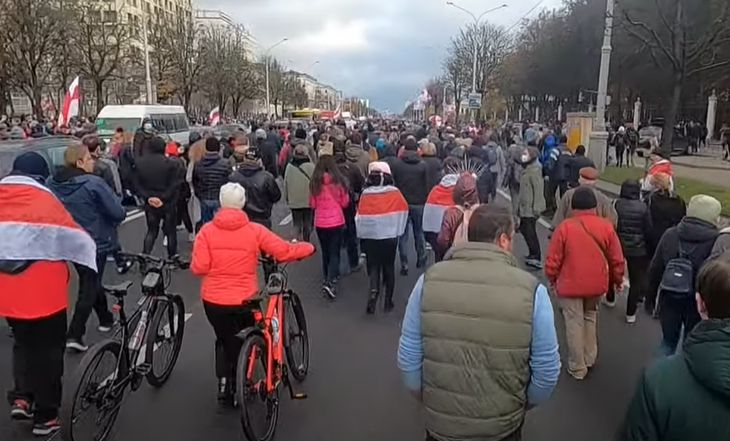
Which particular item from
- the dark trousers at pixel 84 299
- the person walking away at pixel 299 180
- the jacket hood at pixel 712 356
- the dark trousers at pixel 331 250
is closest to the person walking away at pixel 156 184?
the person walking away at pixel 299 180

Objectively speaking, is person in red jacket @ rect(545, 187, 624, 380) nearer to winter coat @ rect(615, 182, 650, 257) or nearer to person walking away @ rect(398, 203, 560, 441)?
winter coat @ rect(615, 182, 650, 257)

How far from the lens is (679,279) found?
16.9ft

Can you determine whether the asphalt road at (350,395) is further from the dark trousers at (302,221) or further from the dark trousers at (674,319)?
the dark trousers at (302,221)

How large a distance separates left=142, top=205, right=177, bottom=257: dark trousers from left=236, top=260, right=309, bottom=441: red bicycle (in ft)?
15.7

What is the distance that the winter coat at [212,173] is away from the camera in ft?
30.9

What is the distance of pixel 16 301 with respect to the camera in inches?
176

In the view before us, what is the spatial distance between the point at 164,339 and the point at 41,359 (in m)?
1.09

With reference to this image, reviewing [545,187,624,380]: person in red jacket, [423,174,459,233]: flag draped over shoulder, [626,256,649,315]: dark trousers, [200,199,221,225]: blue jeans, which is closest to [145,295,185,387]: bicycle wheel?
[545,187,624,380]: person in red jacket

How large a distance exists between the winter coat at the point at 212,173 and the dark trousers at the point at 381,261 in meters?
2.67

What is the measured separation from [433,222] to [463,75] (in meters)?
55.0

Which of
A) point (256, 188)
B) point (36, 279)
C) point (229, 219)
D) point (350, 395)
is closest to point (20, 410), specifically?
point (36, 279)

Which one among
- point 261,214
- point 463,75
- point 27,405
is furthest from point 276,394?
point 463,75

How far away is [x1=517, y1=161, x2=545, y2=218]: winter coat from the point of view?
9.83 meters

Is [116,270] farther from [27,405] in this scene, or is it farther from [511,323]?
[511,323]
